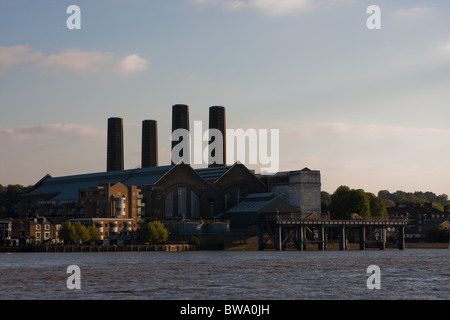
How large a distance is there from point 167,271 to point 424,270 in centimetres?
3253

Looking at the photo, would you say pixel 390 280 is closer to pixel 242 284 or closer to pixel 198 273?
pixel 242 284

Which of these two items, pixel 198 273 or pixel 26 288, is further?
pixel 198 273

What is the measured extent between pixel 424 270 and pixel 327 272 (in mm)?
14638

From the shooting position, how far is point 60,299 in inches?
2611

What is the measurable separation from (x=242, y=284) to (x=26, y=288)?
65.3ft
